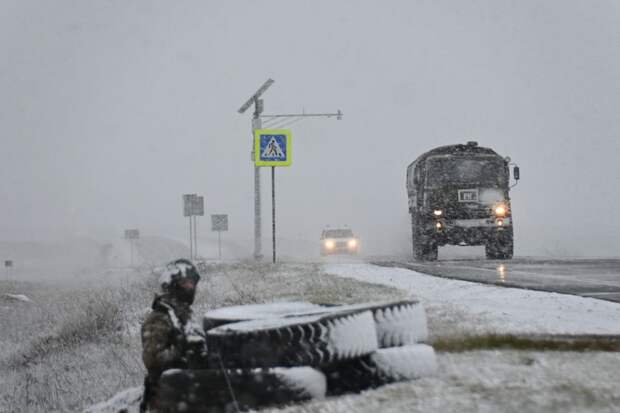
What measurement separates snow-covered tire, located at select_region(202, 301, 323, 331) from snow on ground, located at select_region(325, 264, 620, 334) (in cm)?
131

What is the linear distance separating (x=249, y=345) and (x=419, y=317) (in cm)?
124

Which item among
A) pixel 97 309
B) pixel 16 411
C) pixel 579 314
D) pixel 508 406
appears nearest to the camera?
pixel 508 406

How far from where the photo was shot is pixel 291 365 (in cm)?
411

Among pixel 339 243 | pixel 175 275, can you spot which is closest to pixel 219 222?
pixel 339 243

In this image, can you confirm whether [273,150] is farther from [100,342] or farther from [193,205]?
[193,205]

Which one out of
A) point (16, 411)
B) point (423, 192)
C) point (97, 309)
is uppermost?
point (423, 192)

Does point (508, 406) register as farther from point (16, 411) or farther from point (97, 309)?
point (97, 309)

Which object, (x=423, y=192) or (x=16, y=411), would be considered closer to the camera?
(x=16, y=411)

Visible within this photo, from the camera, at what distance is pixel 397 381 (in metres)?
4.11

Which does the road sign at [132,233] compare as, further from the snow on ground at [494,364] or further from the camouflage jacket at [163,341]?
the camouflage jacket at [163,341]

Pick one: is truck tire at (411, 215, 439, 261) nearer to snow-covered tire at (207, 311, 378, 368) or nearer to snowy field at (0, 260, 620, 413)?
snowy field at (0, 260, 620, 413)

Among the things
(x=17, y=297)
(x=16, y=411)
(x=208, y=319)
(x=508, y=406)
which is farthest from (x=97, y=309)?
(x=17, y=297)

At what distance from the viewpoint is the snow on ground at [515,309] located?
17.9 ft

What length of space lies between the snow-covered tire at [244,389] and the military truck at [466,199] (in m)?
17.1
